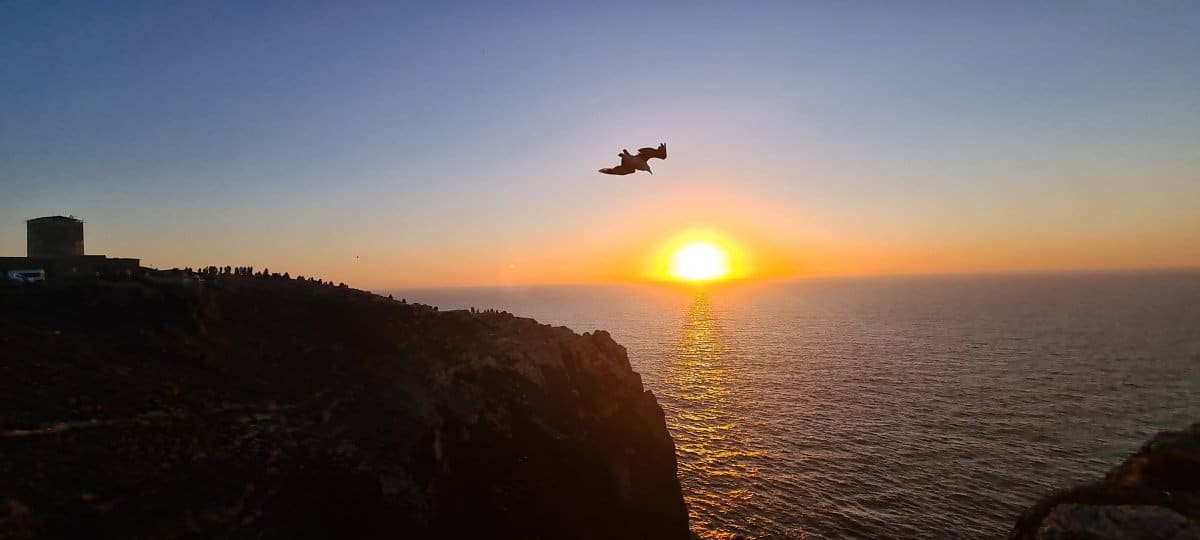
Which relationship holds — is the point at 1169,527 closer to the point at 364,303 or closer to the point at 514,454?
the point at 514,454

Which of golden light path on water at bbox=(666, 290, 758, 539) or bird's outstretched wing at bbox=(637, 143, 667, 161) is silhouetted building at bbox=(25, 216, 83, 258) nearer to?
bird's outstretched wing at bbox=(637, 143, 667, 161)

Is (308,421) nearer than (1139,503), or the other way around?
(1139,503)

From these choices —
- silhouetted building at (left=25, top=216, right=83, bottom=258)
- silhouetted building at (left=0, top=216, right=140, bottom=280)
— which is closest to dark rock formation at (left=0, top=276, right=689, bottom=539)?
silhouetted building at (left=0, top=216, right=140, bottom=280)

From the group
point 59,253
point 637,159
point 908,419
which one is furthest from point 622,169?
point 59,253

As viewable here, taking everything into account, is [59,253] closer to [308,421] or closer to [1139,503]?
[308,421]

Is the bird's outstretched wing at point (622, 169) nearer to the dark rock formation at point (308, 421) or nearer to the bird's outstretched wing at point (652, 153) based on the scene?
the bird's outstretched wing at point (652, 153)

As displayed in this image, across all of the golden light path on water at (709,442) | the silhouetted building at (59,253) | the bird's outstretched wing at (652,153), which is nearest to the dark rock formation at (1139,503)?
the bird's outstretched wing at (652,153)

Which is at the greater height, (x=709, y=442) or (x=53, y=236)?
(x=53, y=236)
